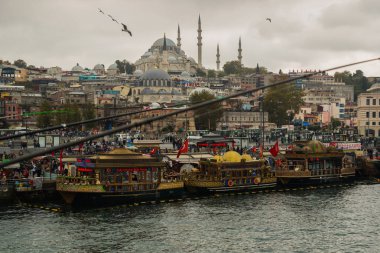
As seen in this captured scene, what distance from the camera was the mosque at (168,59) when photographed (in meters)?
174

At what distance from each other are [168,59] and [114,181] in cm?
14754

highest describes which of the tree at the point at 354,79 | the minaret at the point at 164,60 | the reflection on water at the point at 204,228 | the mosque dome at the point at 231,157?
the minaret at the point at 164,60

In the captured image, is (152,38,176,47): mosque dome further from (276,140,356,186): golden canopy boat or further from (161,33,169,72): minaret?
(276,140,356,186): golden canopy boat

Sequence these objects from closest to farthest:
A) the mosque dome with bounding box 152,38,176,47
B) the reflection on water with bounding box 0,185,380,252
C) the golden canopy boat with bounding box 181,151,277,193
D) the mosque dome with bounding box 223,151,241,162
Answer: the reflection on water with bounding box 0,185,380,252, the golden canopy boat with bounding box 181,151,277,193, the mosque dome with bounding box 223,151,241,162, the mosque dome with bounding box 152,38,176,47

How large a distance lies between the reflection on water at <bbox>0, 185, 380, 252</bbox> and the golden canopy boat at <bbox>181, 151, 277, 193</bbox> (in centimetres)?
156

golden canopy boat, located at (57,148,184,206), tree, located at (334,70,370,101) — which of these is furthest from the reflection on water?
tree, located at (334,70,370,101)

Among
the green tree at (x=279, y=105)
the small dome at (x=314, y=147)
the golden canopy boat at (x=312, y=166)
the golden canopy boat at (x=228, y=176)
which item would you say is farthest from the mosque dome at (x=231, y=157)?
the green tree at (x=279, y=105)

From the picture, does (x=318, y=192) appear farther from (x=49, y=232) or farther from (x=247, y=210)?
(x=49, y=232)

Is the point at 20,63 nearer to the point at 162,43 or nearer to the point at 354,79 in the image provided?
the point at 162,43

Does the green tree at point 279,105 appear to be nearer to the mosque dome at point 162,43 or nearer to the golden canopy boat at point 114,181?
the golden canopy boat at point 114,181

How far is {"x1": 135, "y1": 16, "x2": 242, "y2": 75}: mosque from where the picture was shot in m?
174

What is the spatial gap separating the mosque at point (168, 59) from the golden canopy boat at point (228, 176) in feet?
441

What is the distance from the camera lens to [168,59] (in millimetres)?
176250

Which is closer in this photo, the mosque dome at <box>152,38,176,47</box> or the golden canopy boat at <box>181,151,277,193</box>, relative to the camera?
the golden canopy boat at <box>181,151,277,193</box>
